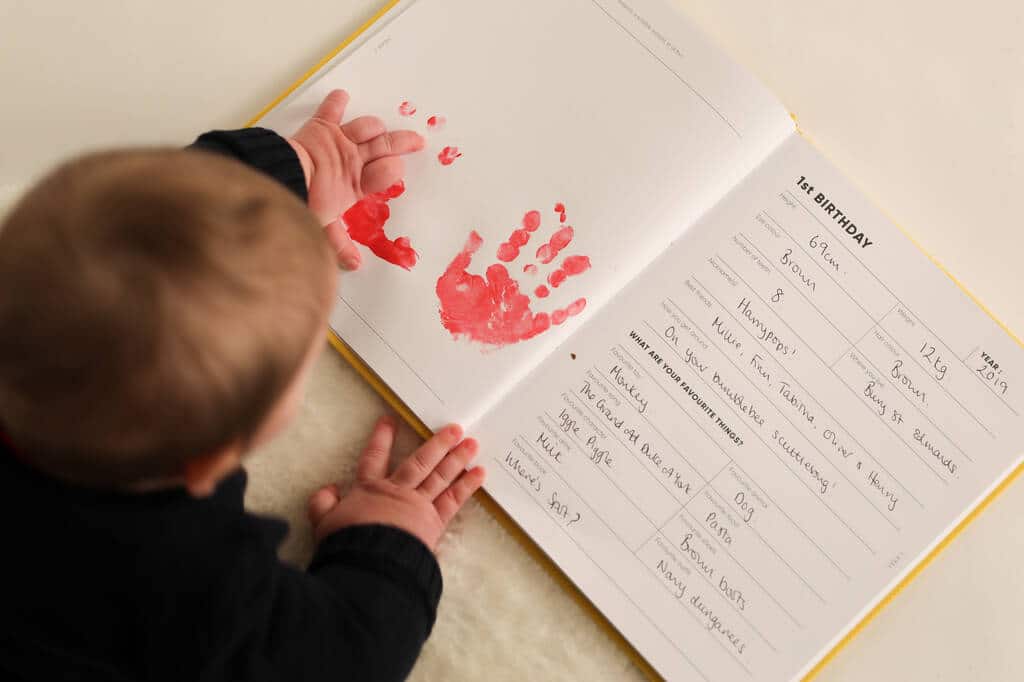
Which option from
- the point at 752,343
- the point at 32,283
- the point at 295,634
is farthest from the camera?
the point at 752,343

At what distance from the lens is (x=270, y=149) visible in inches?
24.5

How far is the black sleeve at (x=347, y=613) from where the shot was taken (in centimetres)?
52

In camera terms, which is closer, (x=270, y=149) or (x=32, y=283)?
(x=32, y=283)

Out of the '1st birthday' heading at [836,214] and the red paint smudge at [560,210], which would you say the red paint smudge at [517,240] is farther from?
the '1st birthday' heading at [836,214]

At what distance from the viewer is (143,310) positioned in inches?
14.5

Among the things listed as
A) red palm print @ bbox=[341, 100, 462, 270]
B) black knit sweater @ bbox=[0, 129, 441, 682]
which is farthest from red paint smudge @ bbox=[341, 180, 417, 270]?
black knit sweater @ bbox=[0, 129, 441, 682]

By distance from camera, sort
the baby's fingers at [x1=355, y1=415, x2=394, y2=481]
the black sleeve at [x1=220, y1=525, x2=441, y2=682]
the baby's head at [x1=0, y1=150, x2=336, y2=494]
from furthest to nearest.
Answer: the baby's fingers at [x1=355, y1=415, x2=394, y2=481]
the black sleeve at [x1=220, y1=525, x2=441, y2=682]
the baby's head at [x1=0, y1=150, x2=336, y2=494]

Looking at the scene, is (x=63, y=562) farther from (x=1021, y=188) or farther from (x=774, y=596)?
(x=1021, y=188)

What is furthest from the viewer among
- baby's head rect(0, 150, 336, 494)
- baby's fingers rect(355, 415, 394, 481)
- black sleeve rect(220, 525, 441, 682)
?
baby's fingers rect(355, 415, 394, 481)

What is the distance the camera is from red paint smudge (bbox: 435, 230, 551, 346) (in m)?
0.63

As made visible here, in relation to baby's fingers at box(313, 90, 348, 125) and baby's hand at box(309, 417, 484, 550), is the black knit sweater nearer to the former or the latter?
baby's hand at box(309, 417, 484, 550)

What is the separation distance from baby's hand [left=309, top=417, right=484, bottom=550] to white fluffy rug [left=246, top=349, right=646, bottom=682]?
0.05 feet

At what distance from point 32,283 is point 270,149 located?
0.90 feet

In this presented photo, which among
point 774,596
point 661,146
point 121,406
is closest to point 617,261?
point 661,146
